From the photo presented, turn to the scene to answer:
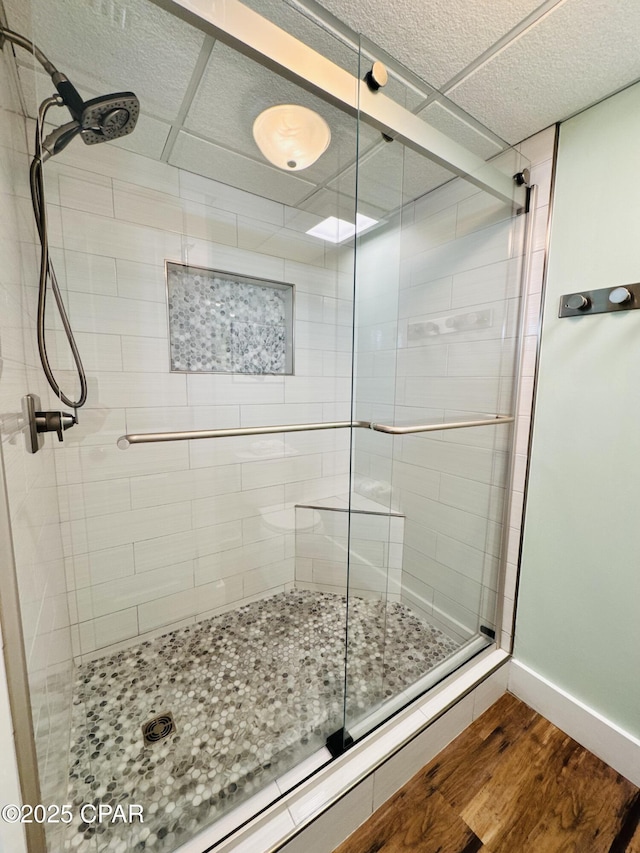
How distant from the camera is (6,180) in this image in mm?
743

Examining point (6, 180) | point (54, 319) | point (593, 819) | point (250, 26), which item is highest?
point (250, 26)

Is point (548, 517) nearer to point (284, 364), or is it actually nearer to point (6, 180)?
point (284, 364)

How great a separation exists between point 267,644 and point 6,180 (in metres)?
1.84

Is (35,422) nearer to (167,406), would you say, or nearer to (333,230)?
(167,406)

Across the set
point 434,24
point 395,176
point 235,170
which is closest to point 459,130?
point 395,176

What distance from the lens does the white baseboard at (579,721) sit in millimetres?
1069

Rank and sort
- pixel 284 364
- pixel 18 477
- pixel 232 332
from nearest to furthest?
1. pixel 18 477
2. pixel 232 332
3. pixel 284 364

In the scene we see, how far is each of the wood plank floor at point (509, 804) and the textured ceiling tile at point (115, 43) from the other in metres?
2.22

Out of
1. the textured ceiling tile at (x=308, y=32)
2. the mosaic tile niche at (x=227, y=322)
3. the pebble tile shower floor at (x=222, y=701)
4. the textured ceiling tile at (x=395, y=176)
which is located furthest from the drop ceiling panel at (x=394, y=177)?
the pebble tile shower floor at (x=222, y=701)

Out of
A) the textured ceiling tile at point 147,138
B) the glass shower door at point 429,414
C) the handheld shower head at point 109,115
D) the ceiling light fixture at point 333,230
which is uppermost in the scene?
the textured ceiling tile at point 147,138

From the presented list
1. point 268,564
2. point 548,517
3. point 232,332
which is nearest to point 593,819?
point 548,517

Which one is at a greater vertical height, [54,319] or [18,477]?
[54,319]

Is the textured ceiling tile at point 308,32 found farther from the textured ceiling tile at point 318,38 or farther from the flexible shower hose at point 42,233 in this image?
the flexible shower hose at point 42,233

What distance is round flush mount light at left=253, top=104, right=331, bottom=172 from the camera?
3.58 ft
